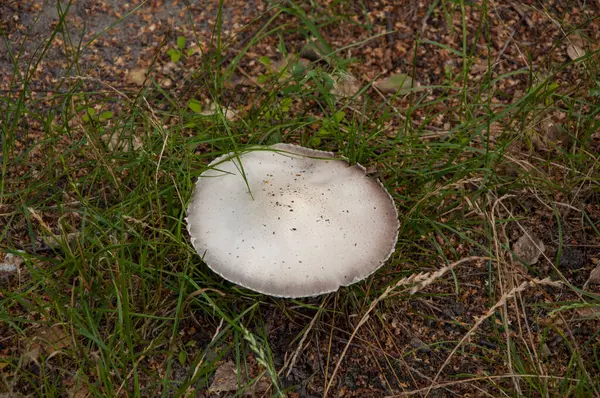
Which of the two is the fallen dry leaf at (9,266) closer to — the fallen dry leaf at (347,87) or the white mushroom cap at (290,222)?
the white mushroom cap at (290,222)

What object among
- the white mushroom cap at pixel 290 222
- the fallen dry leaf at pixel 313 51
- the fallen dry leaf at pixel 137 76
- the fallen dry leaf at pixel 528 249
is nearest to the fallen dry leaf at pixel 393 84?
the fallen dry leaf at pixel 313 51

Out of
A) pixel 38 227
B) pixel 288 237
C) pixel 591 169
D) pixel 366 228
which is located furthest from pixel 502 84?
pixel 38 227

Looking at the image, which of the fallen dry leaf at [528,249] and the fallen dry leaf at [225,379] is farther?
the fallen dry leaf at [528,249]

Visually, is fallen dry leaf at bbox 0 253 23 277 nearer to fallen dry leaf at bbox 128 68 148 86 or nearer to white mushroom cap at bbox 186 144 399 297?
white mushroom cap at bbox 186 144 399 297

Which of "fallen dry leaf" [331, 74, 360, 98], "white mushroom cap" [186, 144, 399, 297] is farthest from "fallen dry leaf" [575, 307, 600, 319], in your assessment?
"fallen dry leaf" [331, 74, 360, 98]

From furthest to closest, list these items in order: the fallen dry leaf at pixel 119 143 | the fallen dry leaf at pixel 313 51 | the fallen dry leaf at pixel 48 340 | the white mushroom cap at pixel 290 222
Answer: the fallen dry leaf at pixel 313 51
the fallen dry leaf at pixel 119 143
the fallen dry leaf at pixel 48 340
the white mushroom cap at pixel 290 222

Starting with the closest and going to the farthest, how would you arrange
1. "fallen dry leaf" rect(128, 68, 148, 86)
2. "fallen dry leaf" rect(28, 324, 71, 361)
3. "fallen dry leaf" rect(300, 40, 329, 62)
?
"fallen dry leaf" rect(28, 324, 71, 361) → "fallen dry leaf" rect(128, 68, 148, 86) → "fallen dry leaf" rect(300, 40, 329, 62)

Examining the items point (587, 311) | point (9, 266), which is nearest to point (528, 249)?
point (587, 311)

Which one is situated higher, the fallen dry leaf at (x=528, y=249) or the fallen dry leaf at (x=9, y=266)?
the fallen dry leaf at (x=9, y=266)
